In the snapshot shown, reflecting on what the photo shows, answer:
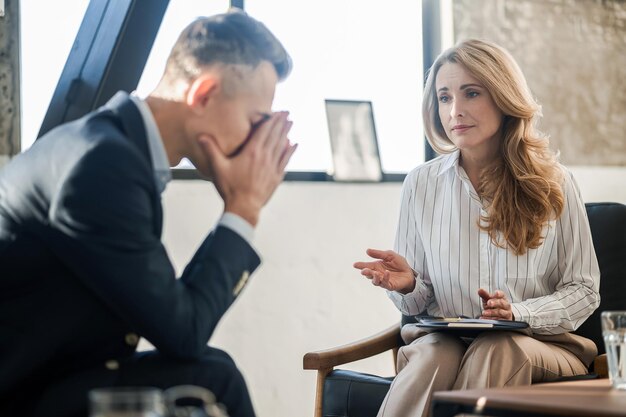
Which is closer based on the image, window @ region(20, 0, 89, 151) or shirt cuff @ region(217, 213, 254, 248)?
shirt cuff @ region(217, 213, 254, 248)

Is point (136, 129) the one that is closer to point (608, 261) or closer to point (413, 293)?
point (413, 293)

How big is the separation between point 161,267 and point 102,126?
0.95 feet

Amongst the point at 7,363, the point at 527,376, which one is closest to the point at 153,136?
the point at 7,363

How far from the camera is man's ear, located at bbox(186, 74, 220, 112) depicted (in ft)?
5.74

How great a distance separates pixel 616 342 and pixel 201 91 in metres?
1.01

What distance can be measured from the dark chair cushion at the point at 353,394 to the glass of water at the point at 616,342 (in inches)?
31.8

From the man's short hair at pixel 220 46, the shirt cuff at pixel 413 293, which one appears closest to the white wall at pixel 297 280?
the shirt cuff at pixel 413 293

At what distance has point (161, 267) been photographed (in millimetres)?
1558

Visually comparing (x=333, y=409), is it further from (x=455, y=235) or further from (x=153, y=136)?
(x=153, y=136)

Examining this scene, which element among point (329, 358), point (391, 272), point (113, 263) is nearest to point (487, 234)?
point (391, 272)

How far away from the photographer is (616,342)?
1.92 metres

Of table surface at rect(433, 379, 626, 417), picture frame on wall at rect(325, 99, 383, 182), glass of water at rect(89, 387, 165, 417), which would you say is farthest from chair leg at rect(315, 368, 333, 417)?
glass of water at rect(89, 387, 165, 417)

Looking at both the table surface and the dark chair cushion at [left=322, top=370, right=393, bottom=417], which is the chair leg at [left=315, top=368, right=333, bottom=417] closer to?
the dark chair cushion at [left=322, top=370, right=393, bottom=417]

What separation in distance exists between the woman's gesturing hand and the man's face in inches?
35.7
